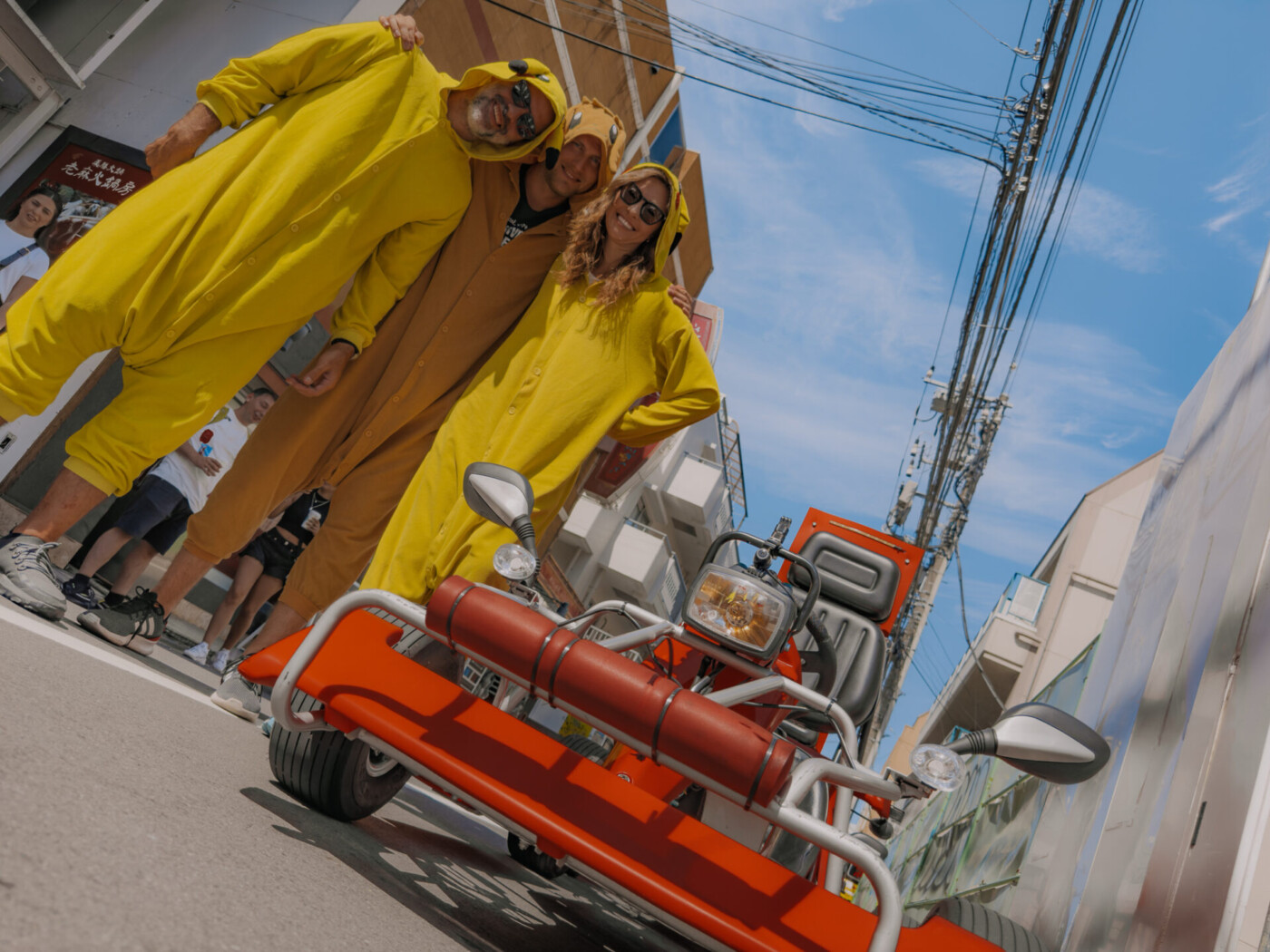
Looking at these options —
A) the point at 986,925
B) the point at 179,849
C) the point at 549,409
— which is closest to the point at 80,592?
the point at 549,409

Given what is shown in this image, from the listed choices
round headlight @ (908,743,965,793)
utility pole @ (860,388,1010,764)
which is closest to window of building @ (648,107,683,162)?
utility pole @ (860,388,1010,764)

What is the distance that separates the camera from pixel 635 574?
21594 mm

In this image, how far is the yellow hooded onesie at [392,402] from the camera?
10.6 ft

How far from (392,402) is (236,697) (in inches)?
45.1

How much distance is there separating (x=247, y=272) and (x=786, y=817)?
2474mm

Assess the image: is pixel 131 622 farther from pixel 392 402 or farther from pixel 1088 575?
pixel 1088 575

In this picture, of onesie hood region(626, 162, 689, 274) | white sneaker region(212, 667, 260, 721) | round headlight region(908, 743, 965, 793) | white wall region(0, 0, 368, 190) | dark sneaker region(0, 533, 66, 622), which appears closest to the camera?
round headlight region(908, 743, 965, 793)

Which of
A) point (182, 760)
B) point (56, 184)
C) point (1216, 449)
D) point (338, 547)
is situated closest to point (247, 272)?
point (338, 547)

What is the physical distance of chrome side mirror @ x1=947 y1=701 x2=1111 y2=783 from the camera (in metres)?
1.83

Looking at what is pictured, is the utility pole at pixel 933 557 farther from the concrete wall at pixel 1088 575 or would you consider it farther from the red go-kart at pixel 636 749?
the red go-kart at pixel 636 749

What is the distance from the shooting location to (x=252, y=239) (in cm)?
300

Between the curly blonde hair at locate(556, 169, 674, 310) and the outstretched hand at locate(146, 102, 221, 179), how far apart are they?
4.16 feet

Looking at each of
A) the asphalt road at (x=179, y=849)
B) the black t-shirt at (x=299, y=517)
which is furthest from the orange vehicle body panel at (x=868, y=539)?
the asphalt road at (x=179, y=849)

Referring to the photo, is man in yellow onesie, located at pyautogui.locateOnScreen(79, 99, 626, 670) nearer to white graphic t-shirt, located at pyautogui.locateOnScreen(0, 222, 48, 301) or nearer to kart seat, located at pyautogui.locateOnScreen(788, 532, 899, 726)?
kart seat, located at pyautogui.locateOnScreen(788, 532, 899, 726)
